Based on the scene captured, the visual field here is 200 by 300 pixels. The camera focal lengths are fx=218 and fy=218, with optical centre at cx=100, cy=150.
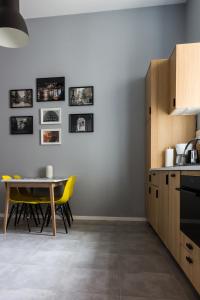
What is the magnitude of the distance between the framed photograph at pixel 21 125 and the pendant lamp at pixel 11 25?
1.41 m

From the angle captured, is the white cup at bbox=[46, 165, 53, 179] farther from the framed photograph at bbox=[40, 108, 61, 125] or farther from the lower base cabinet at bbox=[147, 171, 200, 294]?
the lower base cabinet at bbox=[147, 171, 200, 294]

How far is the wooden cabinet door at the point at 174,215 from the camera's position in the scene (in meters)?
1.75

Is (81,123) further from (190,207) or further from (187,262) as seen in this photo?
(187,262)

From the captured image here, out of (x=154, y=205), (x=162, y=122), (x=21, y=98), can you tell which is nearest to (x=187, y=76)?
(x=162, y=122)

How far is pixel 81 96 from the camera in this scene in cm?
358

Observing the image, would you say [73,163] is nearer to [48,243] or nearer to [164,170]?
[48,243]

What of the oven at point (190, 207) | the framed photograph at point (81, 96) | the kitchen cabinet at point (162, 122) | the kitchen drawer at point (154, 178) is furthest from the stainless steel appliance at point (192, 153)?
the framed photograph at point (81, 96)

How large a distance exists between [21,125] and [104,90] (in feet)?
5.01

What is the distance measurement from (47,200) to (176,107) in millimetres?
2003

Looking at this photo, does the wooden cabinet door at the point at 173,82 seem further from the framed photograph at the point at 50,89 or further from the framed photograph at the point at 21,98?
the framed photograph at the point at 21,98

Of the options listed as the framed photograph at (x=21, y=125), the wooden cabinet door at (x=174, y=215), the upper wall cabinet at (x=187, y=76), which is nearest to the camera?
the wooden cabinet door at (x=174, y=215)

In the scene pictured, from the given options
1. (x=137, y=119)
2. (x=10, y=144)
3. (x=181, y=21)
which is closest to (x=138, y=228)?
(x=137, y=119)

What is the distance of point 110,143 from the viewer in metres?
3.53

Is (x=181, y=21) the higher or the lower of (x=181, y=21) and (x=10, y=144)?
the higher
